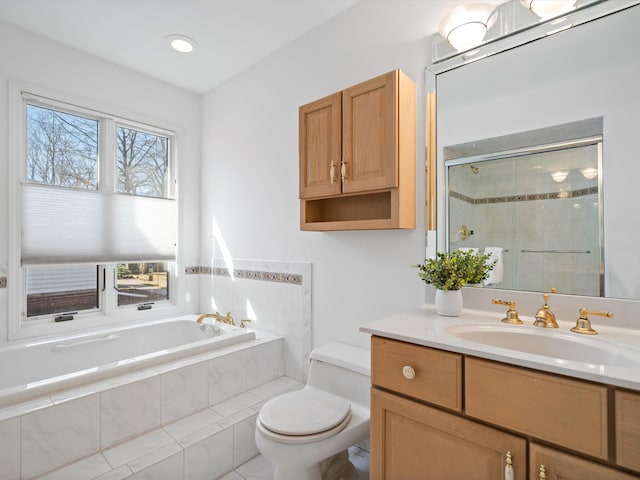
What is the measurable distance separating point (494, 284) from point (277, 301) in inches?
58.1

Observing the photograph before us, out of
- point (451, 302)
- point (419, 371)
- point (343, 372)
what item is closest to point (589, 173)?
point (451, 302)

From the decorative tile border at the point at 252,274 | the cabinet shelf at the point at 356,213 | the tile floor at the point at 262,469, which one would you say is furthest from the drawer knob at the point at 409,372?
the decorative tile border at the point at 252,274

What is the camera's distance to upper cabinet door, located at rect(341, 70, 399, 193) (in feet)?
5.32

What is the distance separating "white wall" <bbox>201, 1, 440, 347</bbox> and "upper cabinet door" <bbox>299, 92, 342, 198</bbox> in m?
0.31

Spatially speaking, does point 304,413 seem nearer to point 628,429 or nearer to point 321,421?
point 321,421

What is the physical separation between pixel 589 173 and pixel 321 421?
1.42m

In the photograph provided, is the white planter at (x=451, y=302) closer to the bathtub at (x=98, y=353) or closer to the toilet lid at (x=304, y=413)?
the toilet lid at (x=304, y=413)

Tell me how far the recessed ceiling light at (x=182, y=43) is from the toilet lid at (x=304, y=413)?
2.40m

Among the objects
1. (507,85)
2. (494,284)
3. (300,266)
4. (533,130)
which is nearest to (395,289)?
(494,284)

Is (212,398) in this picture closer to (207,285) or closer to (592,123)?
(207,285)

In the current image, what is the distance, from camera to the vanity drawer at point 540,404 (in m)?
0.82

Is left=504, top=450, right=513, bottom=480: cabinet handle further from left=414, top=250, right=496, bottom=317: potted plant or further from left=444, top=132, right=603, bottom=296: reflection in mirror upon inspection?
left=444, top=132, right=603, bottom=296: reflection in mirror

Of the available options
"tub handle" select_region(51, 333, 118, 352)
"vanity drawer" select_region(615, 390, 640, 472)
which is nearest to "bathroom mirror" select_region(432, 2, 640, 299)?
"vanity drawer" select_region(615, 390, 640, 472)

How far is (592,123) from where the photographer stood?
127 cm
